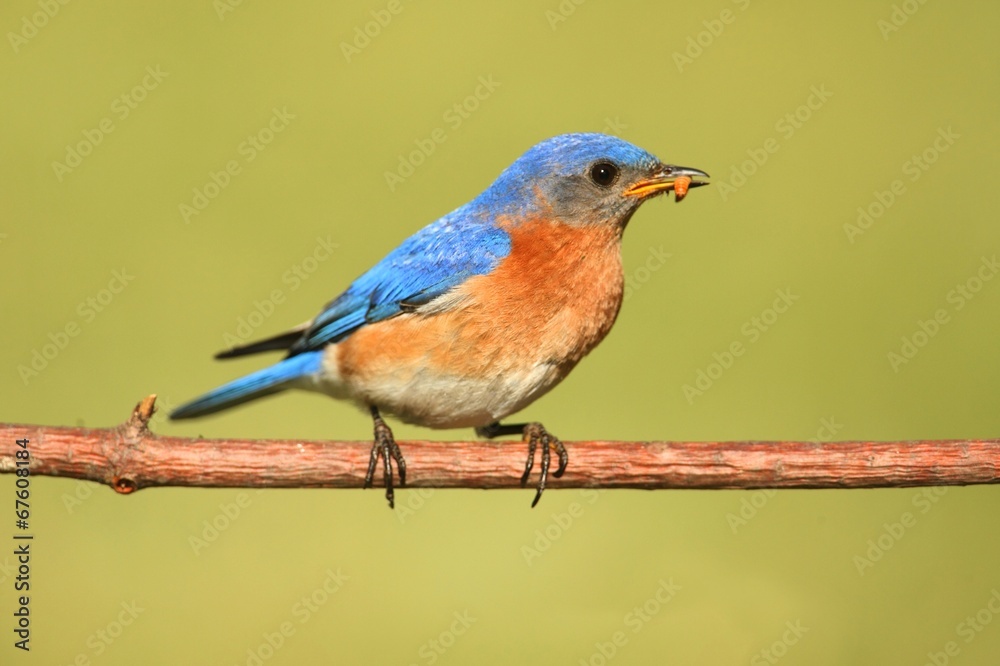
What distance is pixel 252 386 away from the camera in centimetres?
609

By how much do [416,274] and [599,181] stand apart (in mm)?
1068

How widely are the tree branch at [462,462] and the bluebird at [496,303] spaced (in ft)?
1.14

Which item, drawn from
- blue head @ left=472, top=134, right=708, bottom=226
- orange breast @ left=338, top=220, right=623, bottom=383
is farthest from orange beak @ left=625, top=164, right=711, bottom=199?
orange breast @ left=338, top=220, right=623, bottom=383

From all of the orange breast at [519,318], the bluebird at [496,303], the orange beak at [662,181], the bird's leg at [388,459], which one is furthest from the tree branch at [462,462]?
the orange beak at [662,181]

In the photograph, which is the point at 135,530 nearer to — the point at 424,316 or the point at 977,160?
the point at 424,316

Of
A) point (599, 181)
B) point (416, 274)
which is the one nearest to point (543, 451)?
point (416, 274)

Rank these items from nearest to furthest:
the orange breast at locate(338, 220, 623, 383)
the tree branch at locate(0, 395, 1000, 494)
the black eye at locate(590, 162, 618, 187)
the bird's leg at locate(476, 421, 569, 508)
A: the tree branch at locate(0, 395, 1000, 494) → the bird's leg at locate(476, 421, 569, 508) → the orange breast at locate(338, 220, 623, 383) → the black eye at locate(590, 162, 618, 187)

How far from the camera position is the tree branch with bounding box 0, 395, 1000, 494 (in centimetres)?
459

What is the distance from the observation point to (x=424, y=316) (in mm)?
5539

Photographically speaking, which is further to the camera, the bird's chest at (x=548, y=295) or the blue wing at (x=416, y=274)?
the blue wing at (x=416, y=274)

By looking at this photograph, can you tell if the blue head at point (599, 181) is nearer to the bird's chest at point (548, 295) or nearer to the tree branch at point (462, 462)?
the bird's chest at point (548, 295)

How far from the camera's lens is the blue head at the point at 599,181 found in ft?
18.7

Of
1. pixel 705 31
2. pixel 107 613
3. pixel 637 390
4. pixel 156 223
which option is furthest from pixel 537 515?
pixel 705 31

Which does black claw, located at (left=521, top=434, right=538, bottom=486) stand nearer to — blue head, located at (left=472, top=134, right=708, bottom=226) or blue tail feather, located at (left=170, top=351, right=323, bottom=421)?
blue head, located at (left=472, top=134, right=708, bottom=226)
